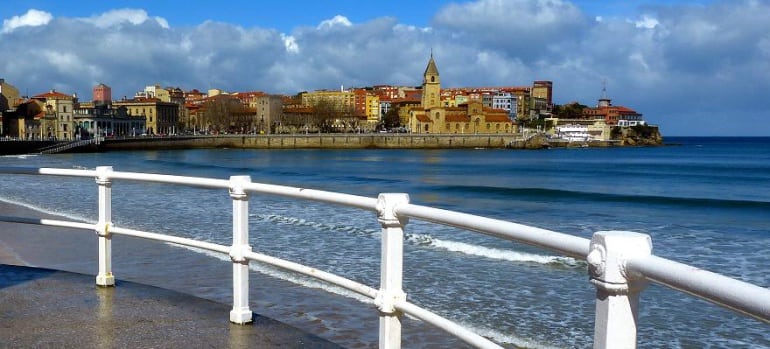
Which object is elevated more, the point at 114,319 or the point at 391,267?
the point at 391,267

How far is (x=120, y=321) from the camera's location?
4539 millimetres

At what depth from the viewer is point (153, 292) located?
5434 mm

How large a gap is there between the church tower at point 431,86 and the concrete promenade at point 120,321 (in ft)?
513

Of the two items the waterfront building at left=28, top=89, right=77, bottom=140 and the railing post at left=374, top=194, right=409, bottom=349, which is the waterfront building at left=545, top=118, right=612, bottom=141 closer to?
the waterfront building at left=28, top=89, right=77, bottom=140

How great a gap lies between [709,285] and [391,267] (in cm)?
186

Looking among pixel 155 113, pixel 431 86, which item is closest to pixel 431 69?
pixel 431 86

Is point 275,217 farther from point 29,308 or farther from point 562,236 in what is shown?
point 562,236

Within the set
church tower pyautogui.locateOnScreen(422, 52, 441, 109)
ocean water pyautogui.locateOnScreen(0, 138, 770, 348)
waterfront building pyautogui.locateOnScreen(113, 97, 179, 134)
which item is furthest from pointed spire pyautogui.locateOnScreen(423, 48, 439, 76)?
ocean water pyautogui.locateOnScreen(0, 138, 770, 348)

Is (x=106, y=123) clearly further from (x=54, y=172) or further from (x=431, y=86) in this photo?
(x=54, y=172)

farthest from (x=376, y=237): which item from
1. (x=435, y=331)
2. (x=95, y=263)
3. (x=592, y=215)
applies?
(x=592, y=215)

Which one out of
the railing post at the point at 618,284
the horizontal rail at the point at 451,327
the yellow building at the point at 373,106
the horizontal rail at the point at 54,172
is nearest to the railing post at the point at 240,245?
the horizontal rail at the point at 451,327

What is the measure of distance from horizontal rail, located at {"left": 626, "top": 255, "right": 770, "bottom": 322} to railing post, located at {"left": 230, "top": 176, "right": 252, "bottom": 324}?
2990mm

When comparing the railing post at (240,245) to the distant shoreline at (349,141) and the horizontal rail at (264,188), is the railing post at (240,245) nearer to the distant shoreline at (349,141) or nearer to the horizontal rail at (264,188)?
the horizontal rail at (264,188)

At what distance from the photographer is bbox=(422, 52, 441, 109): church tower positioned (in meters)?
161
